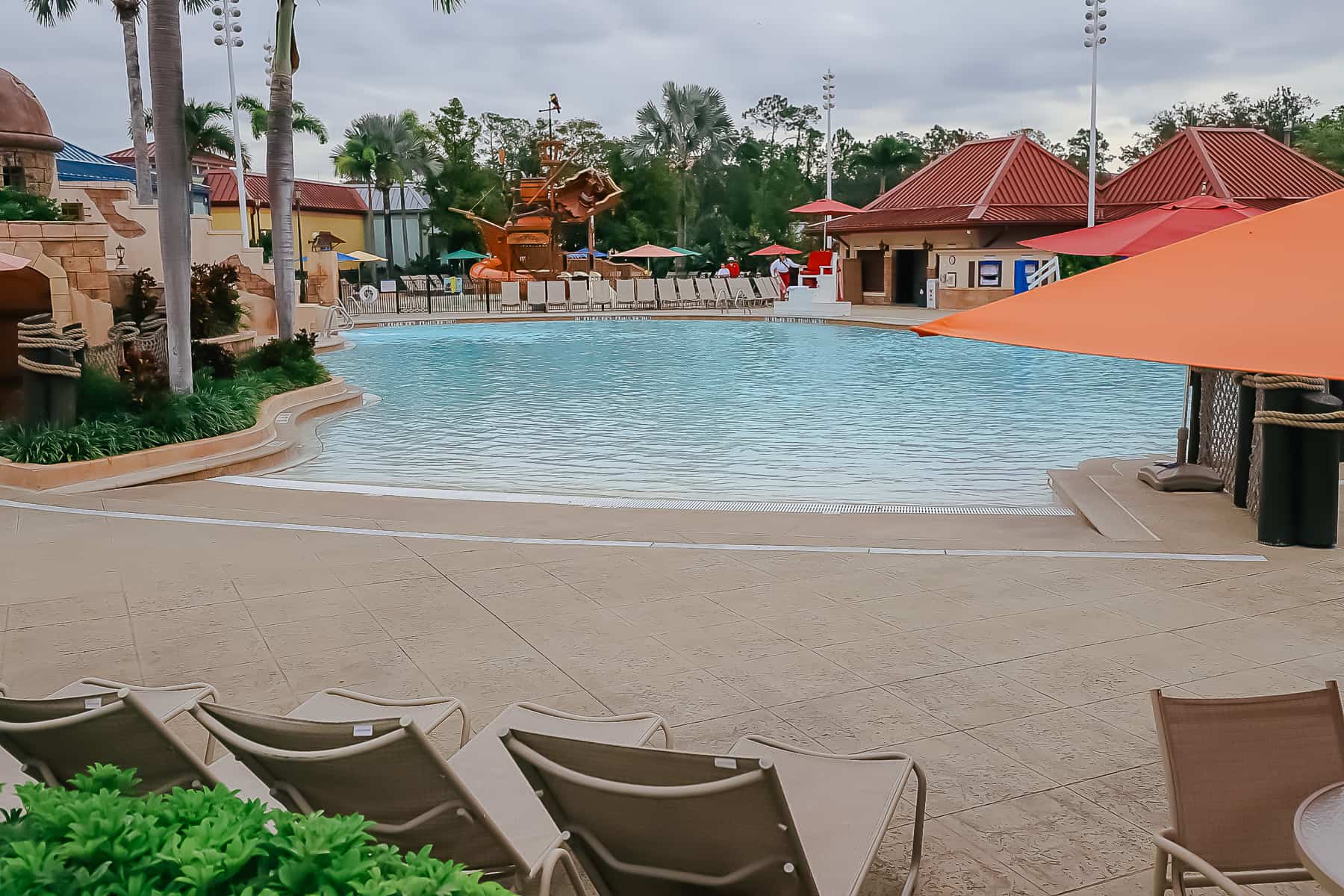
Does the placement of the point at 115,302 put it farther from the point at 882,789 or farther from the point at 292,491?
the point at 882,789

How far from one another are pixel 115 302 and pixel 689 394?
923 cm

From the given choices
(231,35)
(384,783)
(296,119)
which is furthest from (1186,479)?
(296,119)

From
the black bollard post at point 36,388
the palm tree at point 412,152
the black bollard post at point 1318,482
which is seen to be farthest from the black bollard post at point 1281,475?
the palm tree at point 412,152

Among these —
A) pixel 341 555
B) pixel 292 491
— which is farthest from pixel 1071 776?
pixel 292 491

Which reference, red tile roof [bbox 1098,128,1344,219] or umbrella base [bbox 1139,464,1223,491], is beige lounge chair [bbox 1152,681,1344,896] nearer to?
umbrella base [bbox 1139,464,1223,491]

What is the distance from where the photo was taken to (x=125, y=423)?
Answer: 10742mm

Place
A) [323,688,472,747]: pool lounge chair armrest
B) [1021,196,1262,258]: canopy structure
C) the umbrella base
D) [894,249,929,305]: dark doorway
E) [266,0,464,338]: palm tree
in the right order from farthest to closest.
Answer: [894,249,929,305]: dark doorway → [266,0,464,338]: palm tree → [1021,196,1262,258]: canopy structure → the umbrella base → [323,688,472,747]: pool lounge chair armrest

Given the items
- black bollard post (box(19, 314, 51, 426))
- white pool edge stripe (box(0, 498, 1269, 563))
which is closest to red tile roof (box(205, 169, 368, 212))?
black bollard post (box(19, 314, 51, 426))

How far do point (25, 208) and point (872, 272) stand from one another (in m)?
30.1

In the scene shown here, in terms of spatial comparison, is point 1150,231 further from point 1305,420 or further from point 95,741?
point 95,741

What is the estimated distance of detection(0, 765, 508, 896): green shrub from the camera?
1826 millimetres

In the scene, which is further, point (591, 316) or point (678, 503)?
point (591, 316)

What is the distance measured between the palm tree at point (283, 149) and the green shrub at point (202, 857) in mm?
16055

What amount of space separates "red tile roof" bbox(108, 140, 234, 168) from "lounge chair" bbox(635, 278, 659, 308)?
20.2 m
